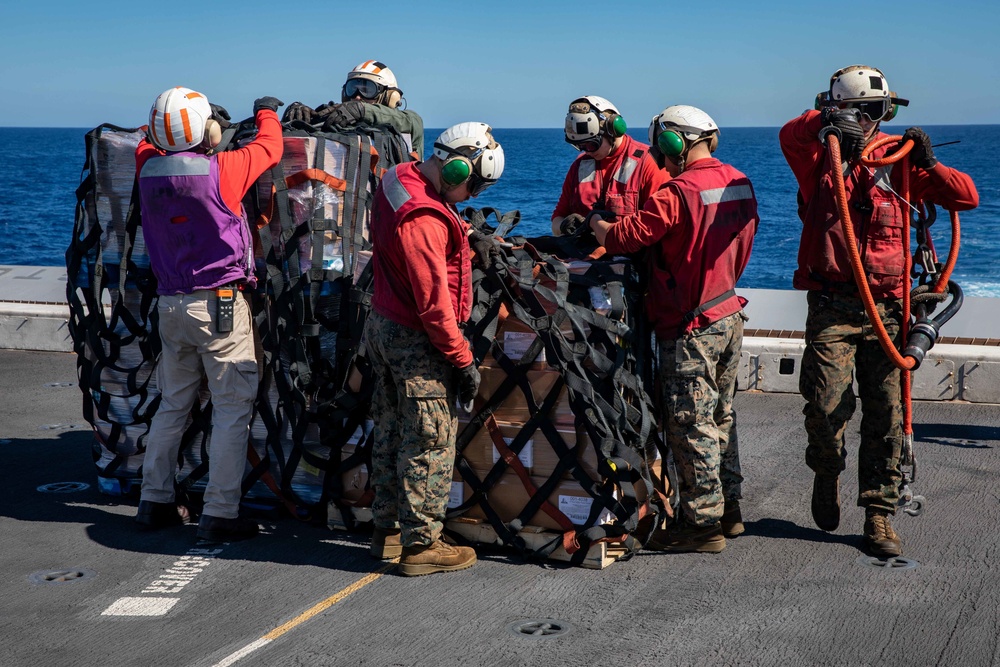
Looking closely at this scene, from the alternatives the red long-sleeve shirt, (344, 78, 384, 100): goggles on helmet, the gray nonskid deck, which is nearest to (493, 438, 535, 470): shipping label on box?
the gray nonskid deck

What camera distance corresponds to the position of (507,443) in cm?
518

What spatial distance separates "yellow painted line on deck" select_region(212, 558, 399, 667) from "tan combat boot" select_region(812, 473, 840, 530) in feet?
7.38

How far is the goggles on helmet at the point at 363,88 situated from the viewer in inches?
286

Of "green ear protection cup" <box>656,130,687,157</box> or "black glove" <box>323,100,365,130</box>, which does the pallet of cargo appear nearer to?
"green ear protection cup" <box>656,130,687,157</box>

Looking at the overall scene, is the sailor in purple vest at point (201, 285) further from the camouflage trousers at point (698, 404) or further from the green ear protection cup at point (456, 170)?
the camouflage trousers at point (698, 404)

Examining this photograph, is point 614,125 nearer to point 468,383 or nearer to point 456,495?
point 468,383

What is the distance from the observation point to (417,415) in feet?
16.1

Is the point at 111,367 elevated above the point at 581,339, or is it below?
below

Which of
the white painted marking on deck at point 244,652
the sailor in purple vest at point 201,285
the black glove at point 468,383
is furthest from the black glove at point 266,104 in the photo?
the white painted marking on deck at point 244,652

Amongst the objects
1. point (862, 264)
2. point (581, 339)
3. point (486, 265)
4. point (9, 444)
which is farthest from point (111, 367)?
point (862, 264)

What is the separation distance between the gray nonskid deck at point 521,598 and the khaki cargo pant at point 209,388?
0.98ft

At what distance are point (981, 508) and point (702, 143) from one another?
2653 millimetres

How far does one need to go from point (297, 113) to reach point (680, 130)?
2.20 metres

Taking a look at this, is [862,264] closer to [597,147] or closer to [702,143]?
[702,143]
